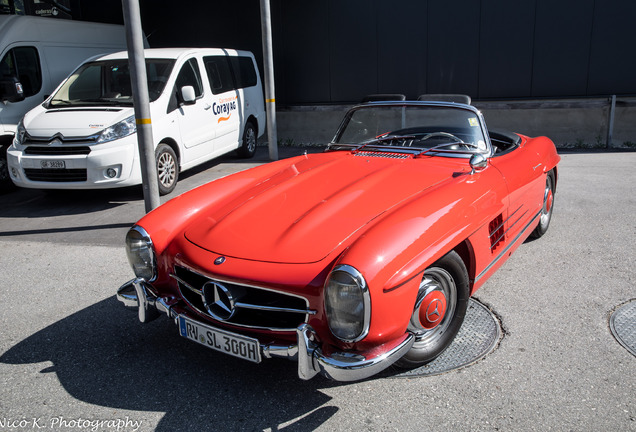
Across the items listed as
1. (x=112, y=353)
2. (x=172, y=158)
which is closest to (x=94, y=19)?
(x=172, y=158)

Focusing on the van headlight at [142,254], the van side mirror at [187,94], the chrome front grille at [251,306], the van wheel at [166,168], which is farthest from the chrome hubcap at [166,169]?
the chrome front grille at [251,306]

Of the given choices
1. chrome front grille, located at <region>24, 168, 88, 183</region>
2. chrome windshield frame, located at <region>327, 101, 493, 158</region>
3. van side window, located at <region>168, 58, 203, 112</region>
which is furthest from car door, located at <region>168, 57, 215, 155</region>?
chrome windshield frame, located at <region>327, 101, 493, 158</region>

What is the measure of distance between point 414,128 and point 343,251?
2086mm

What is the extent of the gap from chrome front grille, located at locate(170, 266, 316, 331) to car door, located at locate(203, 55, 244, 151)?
19.8 ft

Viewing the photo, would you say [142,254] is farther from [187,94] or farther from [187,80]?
[187,80]

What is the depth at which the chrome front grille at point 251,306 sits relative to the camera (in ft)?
8.70

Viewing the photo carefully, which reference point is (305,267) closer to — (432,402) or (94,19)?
(432,402)

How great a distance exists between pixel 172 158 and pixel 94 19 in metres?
8.40

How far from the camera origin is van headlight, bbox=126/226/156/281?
10.4 ft

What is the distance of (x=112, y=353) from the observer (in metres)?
3.31

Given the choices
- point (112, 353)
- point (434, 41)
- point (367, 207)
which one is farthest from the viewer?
point (434, 41)

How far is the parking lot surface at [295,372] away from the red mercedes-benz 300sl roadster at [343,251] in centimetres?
31

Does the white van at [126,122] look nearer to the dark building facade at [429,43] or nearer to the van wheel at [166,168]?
the van wheel at [166,168]

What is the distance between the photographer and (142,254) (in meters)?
3.17
